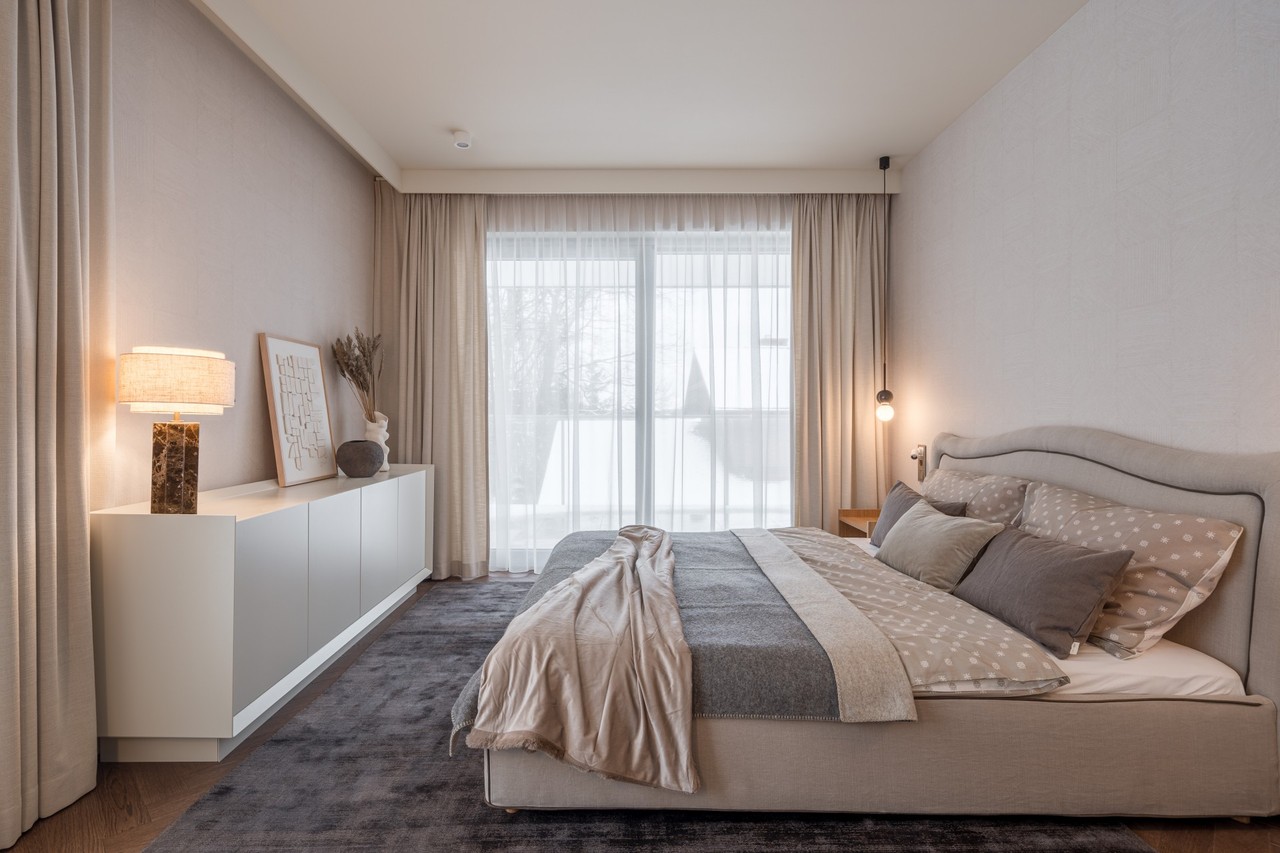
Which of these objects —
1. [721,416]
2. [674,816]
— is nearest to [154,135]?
[674,816]

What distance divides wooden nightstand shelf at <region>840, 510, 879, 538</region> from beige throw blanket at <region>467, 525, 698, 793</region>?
2.34 metres

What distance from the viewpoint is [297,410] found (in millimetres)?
3412

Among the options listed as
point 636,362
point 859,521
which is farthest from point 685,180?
point 859,521

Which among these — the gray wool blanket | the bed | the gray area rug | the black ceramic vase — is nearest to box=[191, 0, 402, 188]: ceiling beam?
the black ceramic vase

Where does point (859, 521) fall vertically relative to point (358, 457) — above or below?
below

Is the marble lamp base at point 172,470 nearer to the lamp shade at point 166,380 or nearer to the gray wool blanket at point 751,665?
the lamp shade at point 166,380

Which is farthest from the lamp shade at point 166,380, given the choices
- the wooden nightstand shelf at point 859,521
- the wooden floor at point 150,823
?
the wooden nightstand shelf at point 859,521

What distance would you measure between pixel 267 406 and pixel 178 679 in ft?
4.78

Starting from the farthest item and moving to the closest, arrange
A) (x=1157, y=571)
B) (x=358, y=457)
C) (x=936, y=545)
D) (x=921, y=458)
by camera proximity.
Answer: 1. (x=921, y=458)
2. (x=358, y=457)
3. (x=936, y=545)
4. (x=1157, y=571)

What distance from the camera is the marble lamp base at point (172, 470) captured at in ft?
7.06

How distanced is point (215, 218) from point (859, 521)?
11.9 ft

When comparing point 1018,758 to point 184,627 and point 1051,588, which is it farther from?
point 184,627

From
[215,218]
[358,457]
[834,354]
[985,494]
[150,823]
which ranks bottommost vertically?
[150,823]

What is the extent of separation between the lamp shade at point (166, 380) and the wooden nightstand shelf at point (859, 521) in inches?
129
